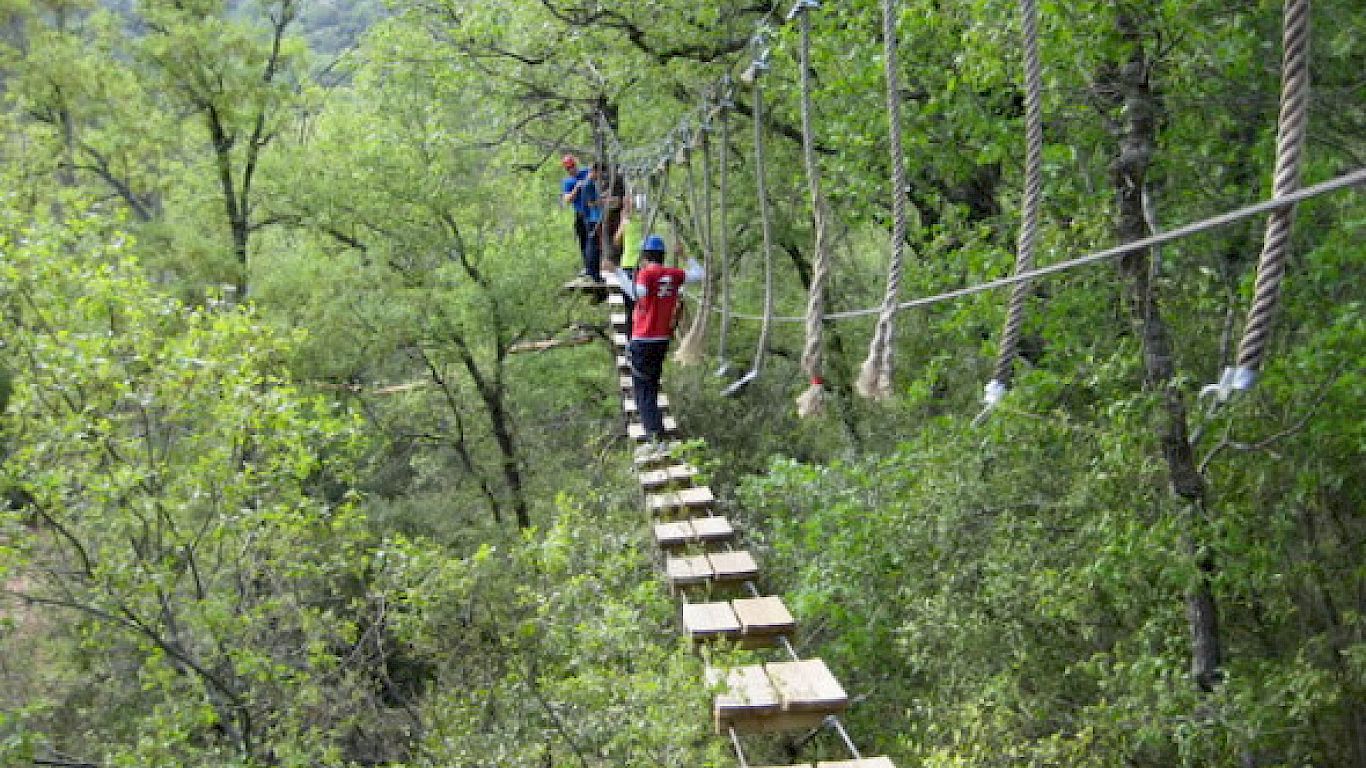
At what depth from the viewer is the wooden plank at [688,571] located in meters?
5.90

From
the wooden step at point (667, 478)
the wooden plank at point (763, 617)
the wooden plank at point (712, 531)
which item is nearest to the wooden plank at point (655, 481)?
the wooden step at point (667, 478)

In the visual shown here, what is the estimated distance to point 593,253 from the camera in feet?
37.3

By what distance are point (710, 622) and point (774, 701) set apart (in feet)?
3.02

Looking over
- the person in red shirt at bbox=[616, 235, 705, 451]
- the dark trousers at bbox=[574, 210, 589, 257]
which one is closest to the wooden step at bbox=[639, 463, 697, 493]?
the person in red shirt at bbox=[616, 235, 705, 451]

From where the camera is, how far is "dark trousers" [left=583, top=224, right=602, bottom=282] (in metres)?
11.3

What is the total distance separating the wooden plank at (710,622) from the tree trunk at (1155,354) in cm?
198

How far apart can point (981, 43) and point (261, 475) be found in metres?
5.92

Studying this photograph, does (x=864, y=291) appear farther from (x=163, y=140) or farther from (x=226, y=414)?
(x=163, y=140)

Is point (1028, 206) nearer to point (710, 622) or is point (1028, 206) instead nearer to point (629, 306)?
point (710, 622)

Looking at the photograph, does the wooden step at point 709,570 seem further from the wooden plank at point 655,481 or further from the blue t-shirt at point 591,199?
the blue t-shirt at point 591,199

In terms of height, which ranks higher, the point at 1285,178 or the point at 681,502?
the point at 681,502

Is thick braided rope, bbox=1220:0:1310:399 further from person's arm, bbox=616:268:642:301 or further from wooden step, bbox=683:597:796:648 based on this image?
person's arm, bbox=616:268:642:301

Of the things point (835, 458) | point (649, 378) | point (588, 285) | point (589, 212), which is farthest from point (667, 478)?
point (589, 212)

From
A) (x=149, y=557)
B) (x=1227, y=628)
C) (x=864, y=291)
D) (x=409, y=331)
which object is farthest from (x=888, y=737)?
(x=409, y=331)
